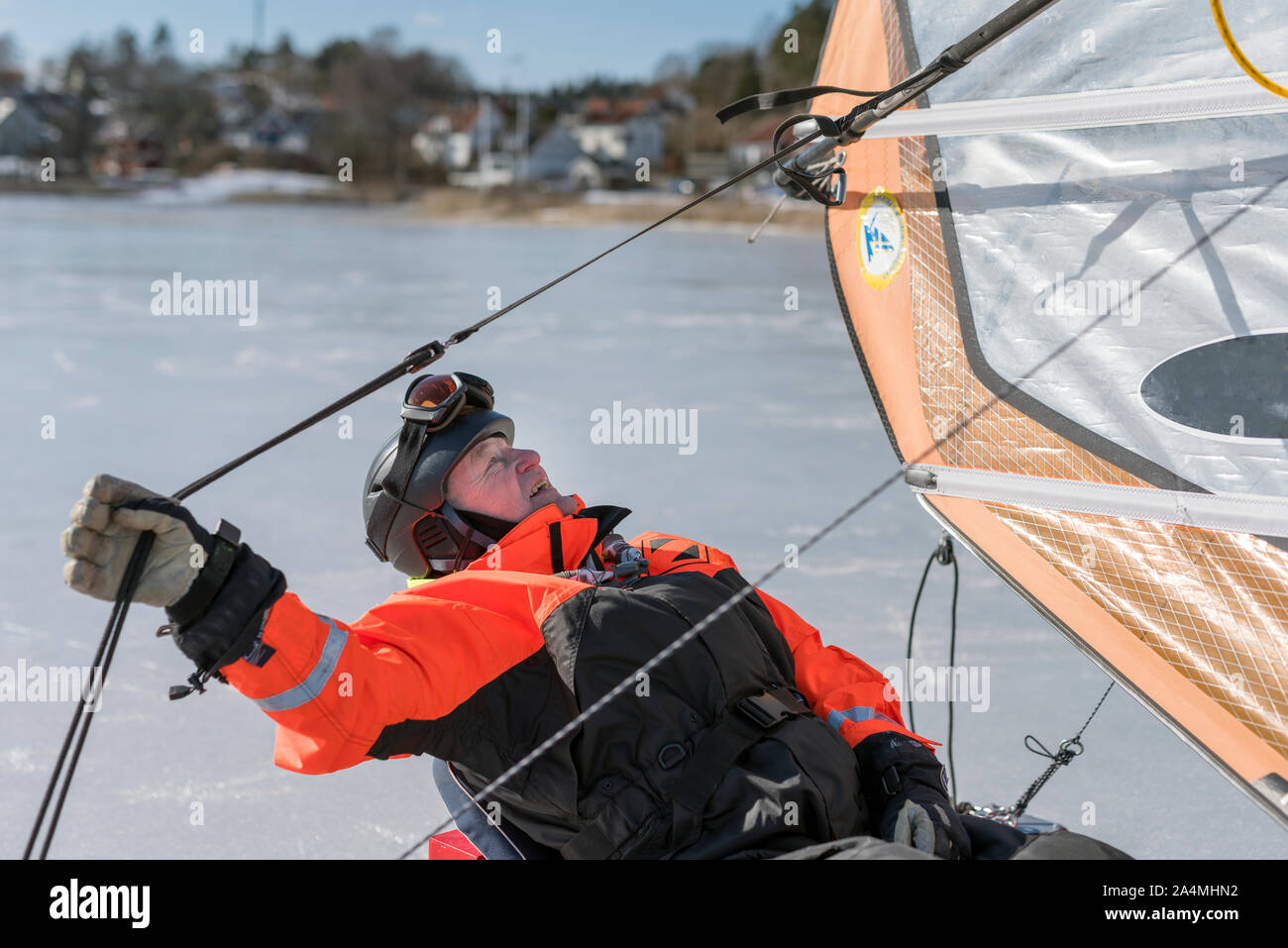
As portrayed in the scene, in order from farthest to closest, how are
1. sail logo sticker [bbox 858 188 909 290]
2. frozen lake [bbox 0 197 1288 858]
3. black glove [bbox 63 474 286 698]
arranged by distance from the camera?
1. frozen lake [bbox 0 197 1288 858]
2. sail logo sticker [bbox 858 188 909 290]
3. black glove [bbox 63 474 286 698]

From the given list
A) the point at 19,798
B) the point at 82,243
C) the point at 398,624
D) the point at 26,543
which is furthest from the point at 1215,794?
the point at 82,243

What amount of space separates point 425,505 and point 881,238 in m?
1.25

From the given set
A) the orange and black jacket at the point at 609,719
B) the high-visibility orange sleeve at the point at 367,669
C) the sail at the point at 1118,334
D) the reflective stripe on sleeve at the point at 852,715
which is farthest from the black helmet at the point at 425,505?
the sail at the point at 1118,334

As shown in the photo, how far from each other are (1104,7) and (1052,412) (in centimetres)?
76

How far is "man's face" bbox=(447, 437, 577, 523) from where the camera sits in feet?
7.23

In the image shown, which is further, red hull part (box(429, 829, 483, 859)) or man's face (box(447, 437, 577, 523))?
man's face (box(447, 437, 577, 523))

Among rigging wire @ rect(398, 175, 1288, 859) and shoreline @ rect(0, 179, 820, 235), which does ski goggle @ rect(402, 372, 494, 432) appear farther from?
shoreline @ rect(0, 179, 820, 235)

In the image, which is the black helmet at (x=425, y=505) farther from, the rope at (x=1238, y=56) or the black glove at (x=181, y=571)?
the rope at (x=1238, y=56)

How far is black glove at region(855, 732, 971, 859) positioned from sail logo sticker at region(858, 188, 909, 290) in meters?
1.12

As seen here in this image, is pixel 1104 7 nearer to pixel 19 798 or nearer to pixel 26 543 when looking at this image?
pixel 19 798

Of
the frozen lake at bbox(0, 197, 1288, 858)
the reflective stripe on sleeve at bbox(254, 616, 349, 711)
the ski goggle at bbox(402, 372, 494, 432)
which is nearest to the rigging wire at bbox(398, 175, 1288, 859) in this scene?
the reflective stripe on sleeve at bbox(254, 616, 349, 711)

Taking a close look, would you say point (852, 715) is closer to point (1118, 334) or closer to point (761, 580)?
point (761, 580)

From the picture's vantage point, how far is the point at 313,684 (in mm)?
1549

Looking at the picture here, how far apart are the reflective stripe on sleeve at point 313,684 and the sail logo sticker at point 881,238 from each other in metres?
1.63
